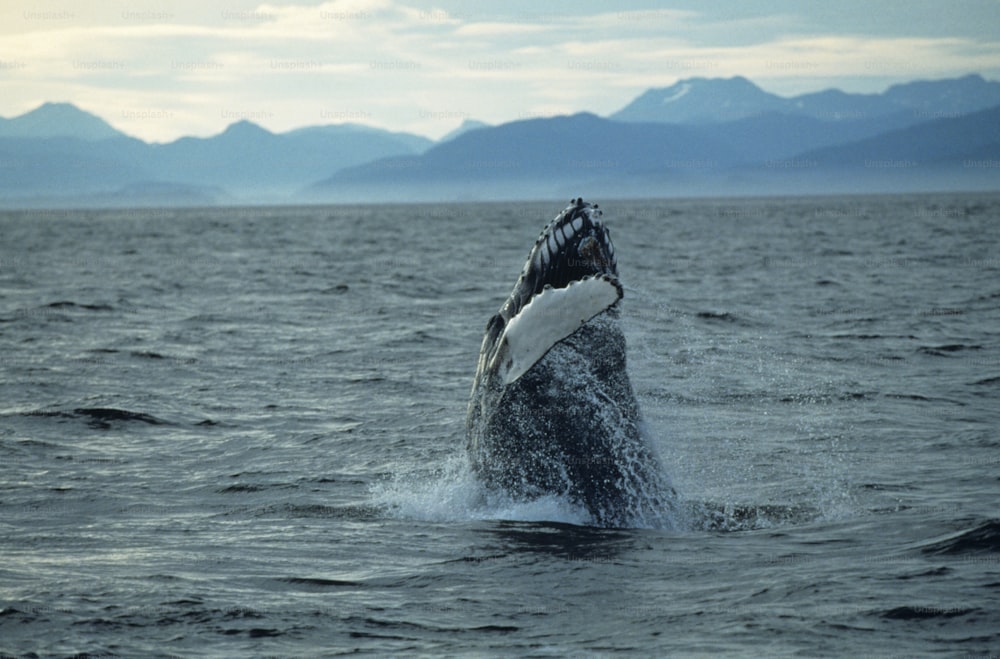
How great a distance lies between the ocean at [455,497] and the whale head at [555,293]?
1107mm

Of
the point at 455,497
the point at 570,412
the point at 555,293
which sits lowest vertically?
the point at 455,497

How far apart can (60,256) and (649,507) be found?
42.5m

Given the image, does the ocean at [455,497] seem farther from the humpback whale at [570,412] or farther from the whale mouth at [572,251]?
the whale mouth at [572,251]

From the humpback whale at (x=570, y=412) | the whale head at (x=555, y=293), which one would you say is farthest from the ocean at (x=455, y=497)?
the whale head at (x=555, y=293)

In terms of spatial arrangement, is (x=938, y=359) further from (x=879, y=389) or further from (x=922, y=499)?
(x=922, y=499)

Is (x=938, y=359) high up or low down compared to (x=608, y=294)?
down

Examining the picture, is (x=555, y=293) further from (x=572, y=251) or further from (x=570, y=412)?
(x=570, y=412)

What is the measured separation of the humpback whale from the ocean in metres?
0.20

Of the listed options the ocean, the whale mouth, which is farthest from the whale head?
the ocean

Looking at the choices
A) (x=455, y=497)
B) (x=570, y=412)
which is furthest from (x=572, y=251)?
(x=455, y=497)

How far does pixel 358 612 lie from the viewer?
19.1 feet

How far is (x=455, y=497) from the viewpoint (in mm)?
8000

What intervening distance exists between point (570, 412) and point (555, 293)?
42.7 inches

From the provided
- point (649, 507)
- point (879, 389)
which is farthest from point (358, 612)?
point (879, 389)
